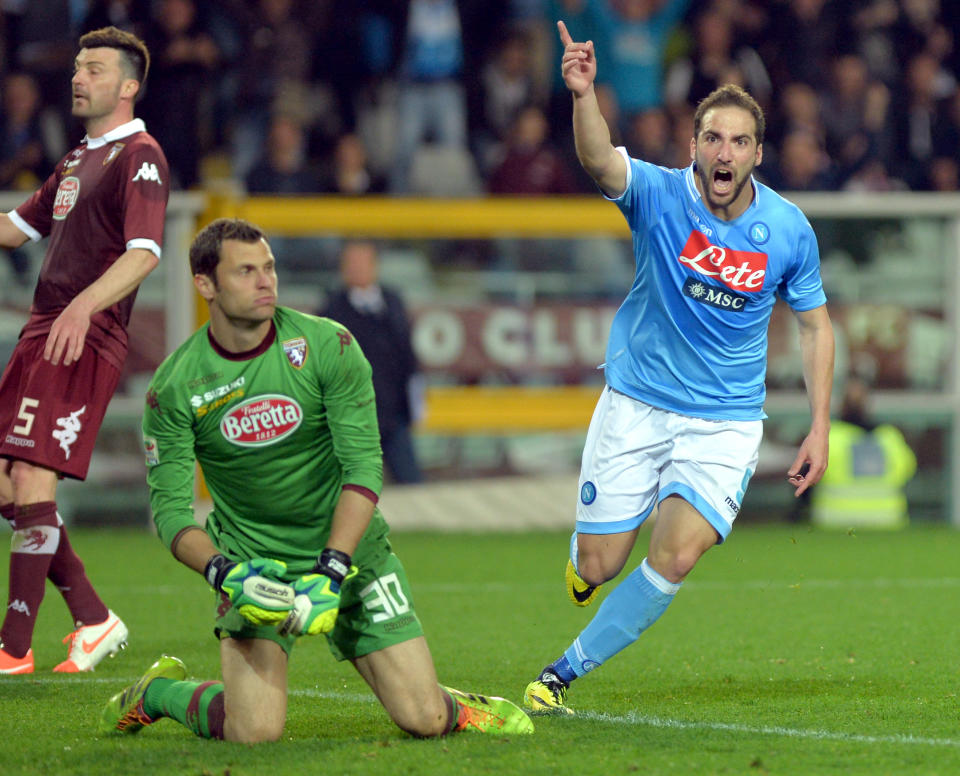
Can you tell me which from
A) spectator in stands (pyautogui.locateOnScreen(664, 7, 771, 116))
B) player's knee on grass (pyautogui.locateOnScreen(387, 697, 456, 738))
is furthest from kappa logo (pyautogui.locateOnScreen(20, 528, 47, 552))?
spectator in stands (pyautogui.locateOnScreen(664, 7, 771, 116))

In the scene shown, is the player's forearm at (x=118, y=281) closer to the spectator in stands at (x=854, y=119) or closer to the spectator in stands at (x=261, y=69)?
the spectator in stands at (x=261, y=69)

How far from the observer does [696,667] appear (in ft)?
21.1

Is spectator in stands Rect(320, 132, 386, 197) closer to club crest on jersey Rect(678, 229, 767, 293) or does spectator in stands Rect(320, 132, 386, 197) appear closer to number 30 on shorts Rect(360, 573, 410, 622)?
club crest on jersey Rect(678, 229, 767, 293)

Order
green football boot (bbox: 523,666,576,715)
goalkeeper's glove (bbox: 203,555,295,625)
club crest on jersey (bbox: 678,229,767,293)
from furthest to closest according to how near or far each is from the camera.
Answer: club crest on jersey (bbox: 678,229,767,293), green football boot (bbox: 523,666,576,715), goalkeeper's glove (bbox: 203,555,295,625)

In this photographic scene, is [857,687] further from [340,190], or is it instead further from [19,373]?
[340,190]

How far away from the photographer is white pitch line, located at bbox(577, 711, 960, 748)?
475 centimetres

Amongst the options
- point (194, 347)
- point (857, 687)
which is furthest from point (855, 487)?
point (194, 347)

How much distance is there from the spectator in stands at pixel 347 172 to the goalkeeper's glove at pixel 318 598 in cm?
899

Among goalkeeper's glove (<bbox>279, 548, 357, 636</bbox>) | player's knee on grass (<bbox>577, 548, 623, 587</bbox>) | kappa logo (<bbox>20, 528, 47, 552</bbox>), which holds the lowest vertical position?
player's knee on grass (<bbox>577, 548, 623, 587</bbox>)

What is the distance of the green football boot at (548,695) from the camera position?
17.6 feet

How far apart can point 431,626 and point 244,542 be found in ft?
9.56

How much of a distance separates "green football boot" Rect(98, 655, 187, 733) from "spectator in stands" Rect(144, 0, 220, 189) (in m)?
8.54

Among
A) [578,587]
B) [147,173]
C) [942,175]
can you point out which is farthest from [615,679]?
[942,175]

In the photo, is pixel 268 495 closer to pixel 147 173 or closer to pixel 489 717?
pixel 489 717
